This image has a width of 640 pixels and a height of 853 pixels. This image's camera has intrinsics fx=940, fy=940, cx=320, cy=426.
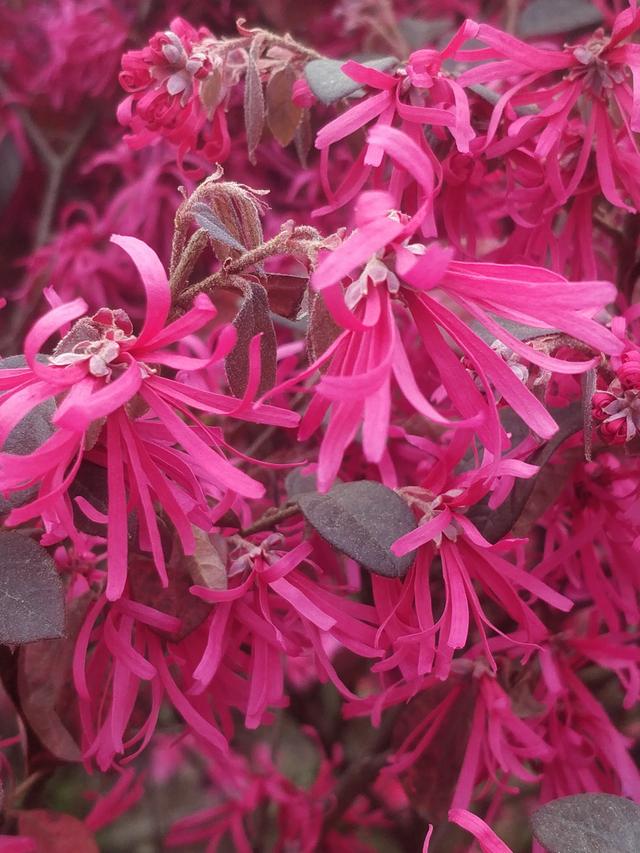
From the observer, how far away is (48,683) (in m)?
0.56

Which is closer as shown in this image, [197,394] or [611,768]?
[197,394]

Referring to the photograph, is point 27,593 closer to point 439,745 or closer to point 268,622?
point 268,622

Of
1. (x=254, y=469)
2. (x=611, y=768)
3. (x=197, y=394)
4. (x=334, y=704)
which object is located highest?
(x=197, y=394)

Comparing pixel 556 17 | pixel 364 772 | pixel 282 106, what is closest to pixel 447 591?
pixel 282 106

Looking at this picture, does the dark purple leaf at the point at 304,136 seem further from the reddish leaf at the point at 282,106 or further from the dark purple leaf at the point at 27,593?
the dark purple leaf at the point at 27,593

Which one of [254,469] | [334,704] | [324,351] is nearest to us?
[324,351]

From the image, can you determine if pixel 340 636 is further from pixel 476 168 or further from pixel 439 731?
pixel 476 168

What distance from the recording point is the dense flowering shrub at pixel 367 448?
1.27 ft

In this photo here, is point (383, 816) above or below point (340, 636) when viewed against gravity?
below

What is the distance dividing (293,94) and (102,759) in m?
0.43

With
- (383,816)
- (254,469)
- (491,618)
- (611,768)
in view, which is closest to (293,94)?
(254,469)

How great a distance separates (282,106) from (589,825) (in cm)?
48

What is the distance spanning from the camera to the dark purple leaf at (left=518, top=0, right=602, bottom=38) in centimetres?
98

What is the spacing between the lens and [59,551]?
56 cm
